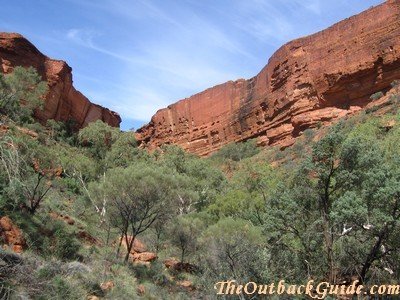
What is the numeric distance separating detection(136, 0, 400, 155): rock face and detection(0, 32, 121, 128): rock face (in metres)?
16.0

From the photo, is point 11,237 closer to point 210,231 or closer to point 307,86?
point 210,231

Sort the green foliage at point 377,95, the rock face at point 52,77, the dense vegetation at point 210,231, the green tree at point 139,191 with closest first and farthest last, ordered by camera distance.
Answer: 1. the dense vegetation at point 210,231
2. the green tree at point 139,191
3. the green foliage at point 377,95
4. the rock face at point 52,77

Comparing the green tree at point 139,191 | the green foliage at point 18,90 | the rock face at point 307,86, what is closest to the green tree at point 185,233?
the green tree at point 139,191

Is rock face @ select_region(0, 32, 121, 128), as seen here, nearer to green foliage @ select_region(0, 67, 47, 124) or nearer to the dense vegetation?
green foliage @ select_region(0, 67, 47, 124)

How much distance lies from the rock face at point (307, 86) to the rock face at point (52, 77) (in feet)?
52.5

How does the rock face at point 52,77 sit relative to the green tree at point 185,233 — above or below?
above

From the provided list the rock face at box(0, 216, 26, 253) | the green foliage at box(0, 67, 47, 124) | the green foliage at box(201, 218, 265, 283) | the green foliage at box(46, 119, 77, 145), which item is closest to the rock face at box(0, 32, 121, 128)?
the green foliage at box(46, 119, 77, 145)

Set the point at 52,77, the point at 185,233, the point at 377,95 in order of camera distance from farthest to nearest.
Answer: the point at 52,77
the point at 377,95
the point at 185,233

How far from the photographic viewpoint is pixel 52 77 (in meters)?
45.2

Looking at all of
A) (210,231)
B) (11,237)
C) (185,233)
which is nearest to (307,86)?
(185,233)

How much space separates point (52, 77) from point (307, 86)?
2664cm

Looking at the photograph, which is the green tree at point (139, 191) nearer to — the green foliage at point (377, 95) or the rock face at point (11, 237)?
the rock face at point (11, 237)

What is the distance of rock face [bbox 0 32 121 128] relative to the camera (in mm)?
41438

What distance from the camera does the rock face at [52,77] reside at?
136 ft
